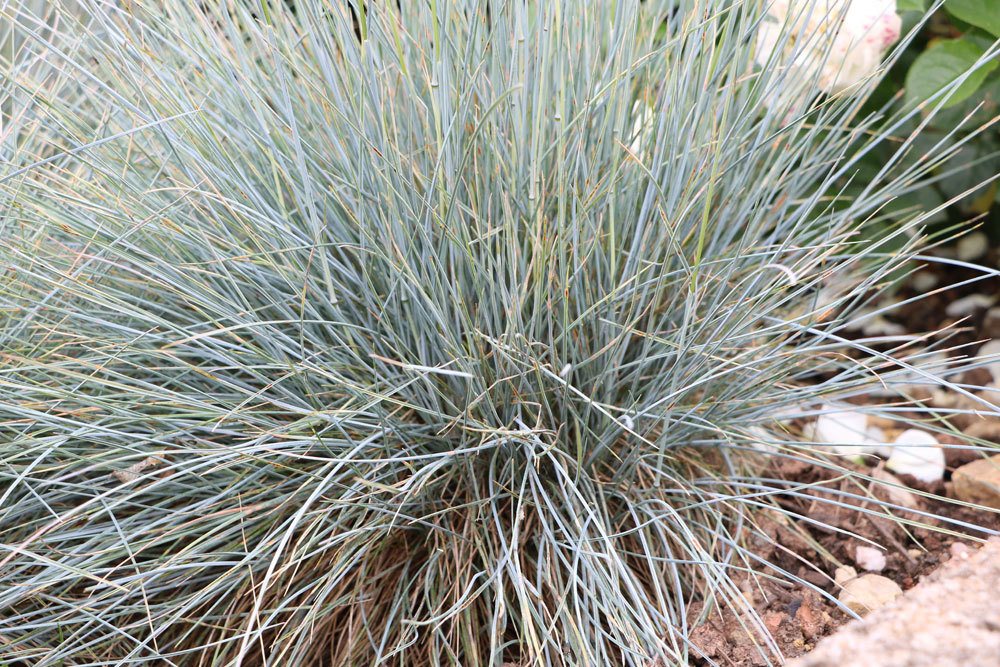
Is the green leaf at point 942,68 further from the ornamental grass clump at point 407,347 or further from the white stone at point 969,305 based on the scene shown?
the white stone at point 969,305

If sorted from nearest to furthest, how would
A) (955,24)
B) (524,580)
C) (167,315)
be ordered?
1. (524,580)
2. (167,315)
3. (955,24)

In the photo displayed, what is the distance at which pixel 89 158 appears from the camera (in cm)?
135

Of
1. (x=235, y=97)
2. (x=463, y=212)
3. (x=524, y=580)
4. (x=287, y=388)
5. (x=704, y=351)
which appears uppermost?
(x=235, y=97)

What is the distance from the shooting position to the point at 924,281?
2.14m

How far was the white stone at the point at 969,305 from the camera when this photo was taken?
2010mm

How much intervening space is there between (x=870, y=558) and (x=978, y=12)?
98cm

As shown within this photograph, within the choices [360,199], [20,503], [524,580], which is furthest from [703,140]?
[20,503]

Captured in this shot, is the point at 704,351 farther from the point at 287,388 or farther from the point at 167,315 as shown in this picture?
the point at 167,315

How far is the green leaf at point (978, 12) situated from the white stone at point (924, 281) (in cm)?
74

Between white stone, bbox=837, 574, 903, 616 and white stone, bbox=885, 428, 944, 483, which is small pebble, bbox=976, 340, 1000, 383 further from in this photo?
white stone, bbox=837, 574, 903, 616

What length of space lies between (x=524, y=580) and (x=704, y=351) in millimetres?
395

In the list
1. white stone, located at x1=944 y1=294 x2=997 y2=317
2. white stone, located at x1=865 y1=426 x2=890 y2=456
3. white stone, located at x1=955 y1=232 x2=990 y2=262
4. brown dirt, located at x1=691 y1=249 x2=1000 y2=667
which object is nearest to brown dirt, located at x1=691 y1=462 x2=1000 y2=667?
brown dirt, located at x1=691 y1=249 x2=1000 y2=667

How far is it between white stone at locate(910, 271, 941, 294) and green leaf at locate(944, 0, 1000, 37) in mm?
744

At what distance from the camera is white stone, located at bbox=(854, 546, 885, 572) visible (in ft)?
4.62
